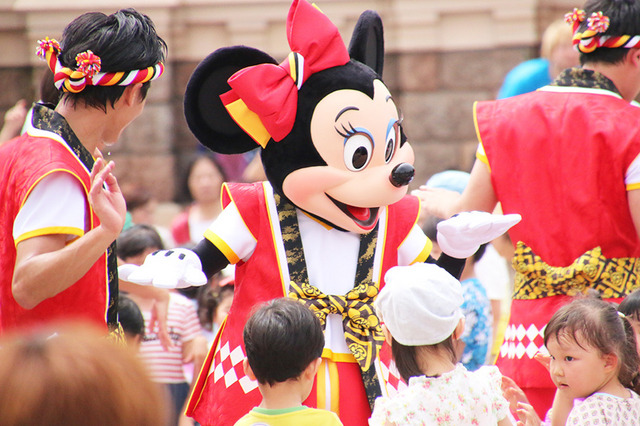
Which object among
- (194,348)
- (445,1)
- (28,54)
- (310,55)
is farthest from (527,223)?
(28,54)

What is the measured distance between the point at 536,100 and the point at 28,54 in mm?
5564

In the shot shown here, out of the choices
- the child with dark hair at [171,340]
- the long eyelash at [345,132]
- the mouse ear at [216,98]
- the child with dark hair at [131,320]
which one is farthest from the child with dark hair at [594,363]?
the child with dark hair at [171,340]

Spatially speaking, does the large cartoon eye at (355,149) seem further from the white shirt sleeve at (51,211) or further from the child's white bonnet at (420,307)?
the white shirt sleeve at (51,211)

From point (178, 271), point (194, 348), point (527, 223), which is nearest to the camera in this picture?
point (178, 271)

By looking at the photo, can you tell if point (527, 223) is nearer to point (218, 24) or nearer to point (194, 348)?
point (194, 348)

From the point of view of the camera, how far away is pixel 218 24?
767 cm

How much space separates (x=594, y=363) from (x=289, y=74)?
1.30 metres

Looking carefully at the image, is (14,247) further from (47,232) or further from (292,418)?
(292,418)

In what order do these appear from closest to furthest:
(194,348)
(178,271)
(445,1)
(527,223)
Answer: (178,271) → (527,223) → (194,348) → (445,1)

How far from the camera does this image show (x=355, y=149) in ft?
9.27

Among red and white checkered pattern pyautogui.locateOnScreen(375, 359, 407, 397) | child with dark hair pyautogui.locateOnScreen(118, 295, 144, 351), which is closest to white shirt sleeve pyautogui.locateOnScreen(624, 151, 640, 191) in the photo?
red and white checkered pattern pyautogui.locateOnScreen(375, 359, 407, 397)

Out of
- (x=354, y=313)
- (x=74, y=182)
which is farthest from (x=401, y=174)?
(x=74, y=182)

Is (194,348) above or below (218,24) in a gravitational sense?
below

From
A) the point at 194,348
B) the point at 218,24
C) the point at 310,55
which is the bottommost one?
the point at 194,348
